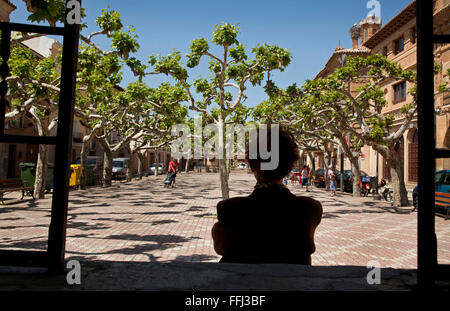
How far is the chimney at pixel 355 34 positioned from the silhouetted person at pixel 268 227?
156 feet

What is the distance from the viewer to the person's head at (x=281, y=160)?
2.14 meters

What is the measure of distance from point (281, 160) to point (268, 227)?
49 cm

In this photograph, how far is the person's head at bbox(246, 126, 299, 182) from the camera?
2.14m

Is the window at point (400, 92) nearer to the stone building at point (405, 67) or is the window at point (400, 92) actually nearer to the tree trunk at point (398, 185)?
the stone building at point (405, 67)

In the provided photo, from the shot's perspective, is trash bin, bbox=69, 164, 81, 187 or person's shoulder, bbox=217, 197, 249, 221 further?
trash bin, bbox=69, 164, 81, 187

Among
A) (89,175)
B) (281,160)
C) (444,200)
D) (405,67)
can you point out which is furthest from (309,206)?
(405,67)

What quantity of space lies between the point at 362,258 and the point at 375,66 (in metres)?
10.4

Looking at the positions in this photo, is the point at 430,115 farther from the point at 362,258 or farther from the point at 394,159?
the point at 394,159

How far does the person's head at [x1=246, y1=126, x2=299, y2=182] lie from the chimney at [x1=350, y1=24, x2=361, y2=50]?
47204mm

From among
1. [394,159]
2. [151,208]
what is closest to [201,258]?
[151,208]

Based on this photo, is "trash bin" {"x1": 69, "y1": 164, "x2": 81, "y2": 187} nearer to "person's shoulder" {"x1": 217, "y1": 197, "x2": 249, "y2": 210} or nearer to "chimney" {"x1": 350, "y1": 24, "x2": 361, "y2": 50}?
"person's shoulder" {"x1": 217, "y1": 197, "x2": 249, "y2": 210}

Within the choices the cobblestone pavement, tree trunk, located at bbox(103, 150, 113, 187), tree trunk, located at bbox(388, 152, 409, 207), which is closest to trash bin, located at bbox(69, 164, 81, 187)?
tree trunk, located at bbox(103, 150, 113, 187)

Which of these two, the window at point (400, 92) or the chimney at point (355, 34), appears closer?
the window at point (400, 92)

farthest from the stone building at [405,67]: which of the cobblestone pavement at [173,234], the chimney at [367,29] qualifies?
the cobblestone pavement at [173,234]
